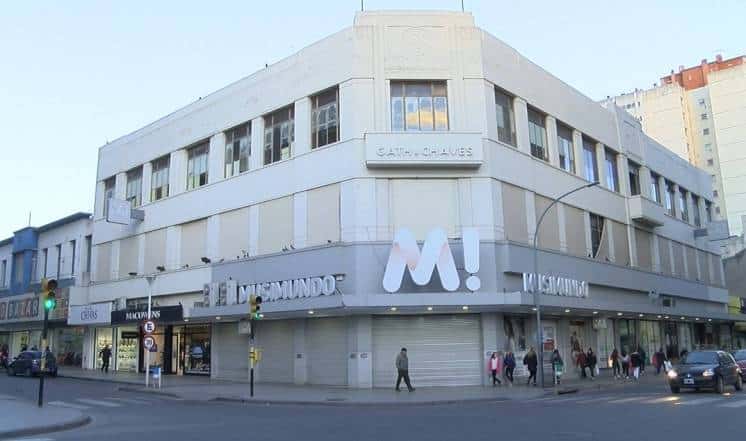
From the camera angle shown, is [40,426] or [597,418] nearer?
[40,426]

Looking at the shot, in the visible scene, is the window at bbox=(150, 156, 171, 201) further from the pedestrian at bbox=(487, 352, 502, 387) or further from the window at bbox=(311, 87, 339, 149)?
the pedestrian at bbox=(487, 352, 502, 387)

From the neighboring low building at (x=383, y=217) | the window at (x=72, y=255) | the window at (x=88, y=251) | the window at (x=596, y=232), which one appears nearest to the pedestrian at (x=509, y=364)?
the neighboring low building at (x=383, y=217)

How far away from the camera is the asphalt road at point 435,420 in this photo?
41.5 ft

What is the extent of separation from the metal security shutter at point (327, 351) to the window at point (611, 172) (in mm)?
20154

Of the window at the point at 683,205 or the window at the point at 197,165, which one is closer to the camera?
the window at the point at 197,165

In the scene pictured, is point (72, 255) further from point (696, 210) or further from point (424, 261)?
point (696, 210)

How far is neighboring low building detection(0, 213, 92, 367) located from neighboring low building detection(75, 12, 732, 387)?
675 cm

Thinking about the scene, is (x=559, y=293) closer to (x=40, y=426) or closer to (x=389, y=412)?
(x=389, y=412)

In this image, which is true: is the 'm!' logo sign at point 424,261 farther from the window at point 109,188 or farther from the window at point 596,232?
the window at point 109,188

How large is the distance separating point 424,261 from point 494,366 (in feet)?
16.6

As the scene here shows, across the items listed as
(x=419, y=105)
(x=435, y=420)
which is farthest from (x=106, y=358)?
(x=435, y=420)

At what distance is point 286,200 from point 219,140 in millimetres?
6862

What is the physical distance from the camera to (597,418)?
49.7 feet

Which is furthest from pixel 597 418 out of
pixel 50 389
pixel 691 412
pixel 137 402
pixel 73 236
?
pixel 73 236
